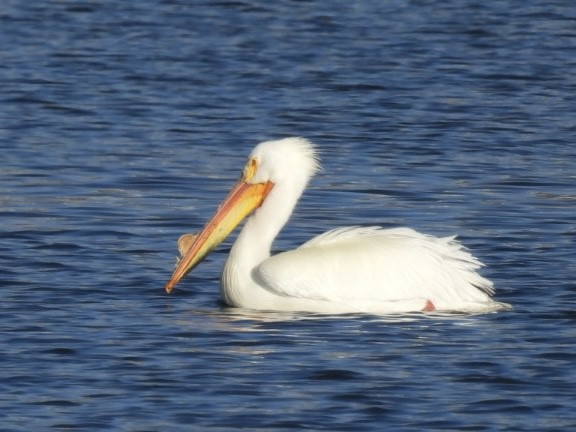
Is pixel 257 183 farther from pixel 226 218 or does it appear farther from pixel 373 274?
pixel 373 274

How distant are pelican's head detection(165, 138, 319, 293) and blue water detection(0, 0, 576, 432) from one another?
204mm

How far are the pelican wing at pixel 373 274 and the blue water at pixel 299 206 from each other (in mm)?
152

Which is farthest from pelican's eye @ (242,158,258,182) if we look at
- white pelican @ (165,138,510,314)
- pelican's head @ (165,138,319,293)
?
white pelican @ (165,138,510,314)

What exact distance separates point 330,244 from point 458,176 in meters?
3.20

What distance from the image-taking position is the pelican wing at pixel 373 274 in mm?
7816

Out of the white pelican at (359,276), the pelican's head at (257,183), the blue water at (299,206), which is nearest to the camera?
the blue water at (299,206)

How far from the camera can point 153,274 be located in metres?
8.64

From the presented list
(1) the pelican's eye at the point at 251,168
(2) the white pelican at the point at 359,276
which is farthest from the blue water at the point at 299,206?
(1) the pelican's eye at the point at 251,168

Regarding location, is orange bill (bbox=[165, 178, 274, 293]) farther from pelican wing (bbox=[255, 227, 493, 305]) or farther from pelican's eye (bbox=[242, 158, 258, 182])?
pelican wing (bbox=[255, 227, 493, 305])

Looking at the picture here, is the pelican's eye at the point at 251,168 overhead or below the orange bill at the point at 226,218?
overhead

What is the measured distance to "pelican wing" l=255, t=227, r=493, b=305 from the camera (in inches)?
308

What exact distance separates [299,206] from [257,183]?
6.58 feet

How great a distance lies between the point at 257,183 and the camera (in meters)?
8.37

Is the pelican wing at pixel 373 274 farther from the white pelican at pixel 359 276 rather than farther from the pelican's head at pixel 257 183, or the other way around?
the pelican's head at pixel 257 183
